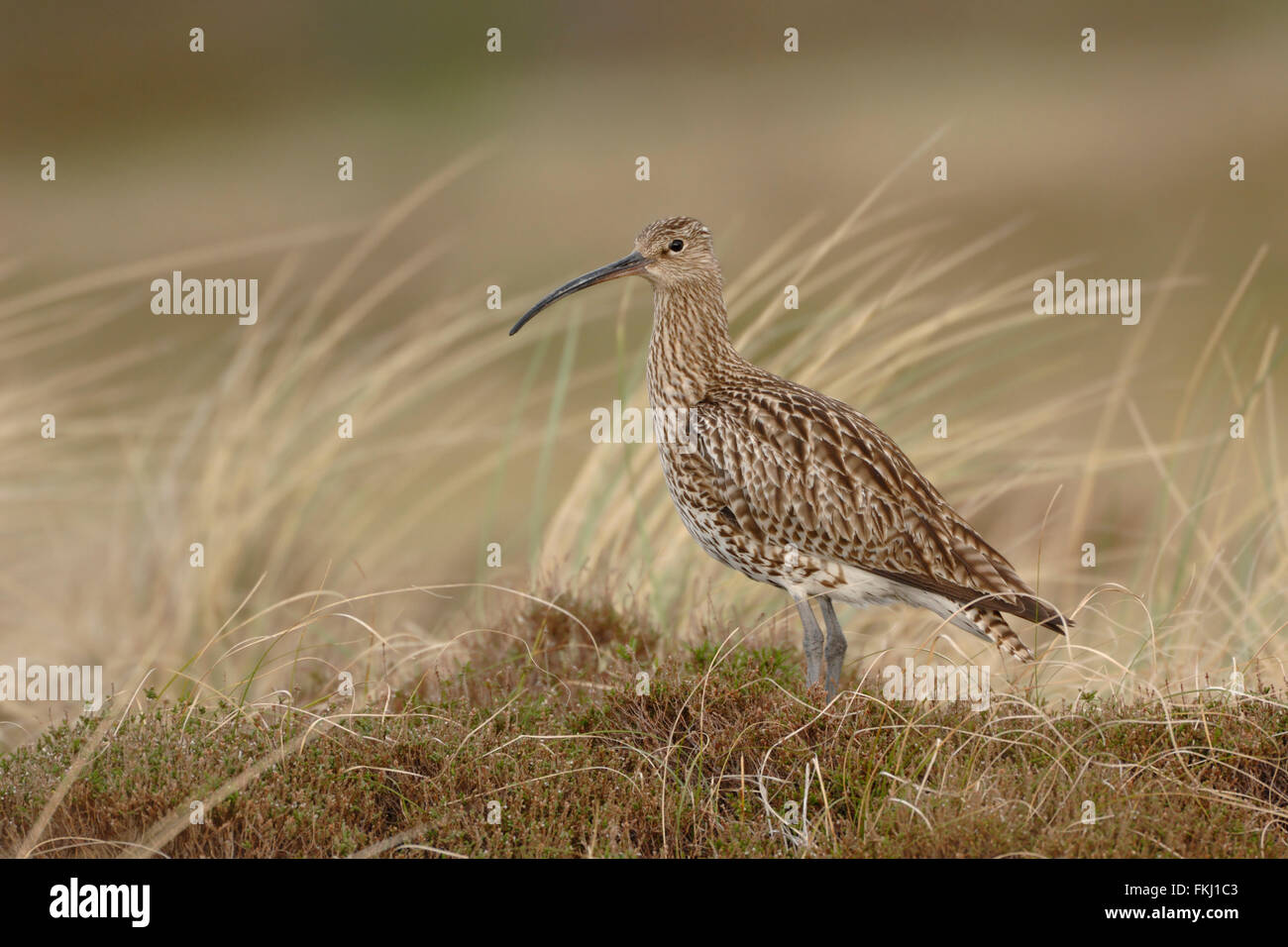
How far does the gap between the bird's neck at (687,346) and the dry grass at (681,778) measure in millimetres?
1833

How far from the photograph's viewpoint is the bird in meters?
7.49

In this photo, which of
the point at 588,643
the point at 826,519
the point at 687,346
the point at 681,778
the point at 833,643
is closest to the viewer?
the point at 681,778

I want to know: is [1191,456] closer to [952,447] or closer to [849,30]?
[952,447]

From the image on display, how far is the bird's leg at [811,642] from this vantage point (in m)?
7.59

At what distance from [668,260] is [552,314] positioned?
5.55 meters

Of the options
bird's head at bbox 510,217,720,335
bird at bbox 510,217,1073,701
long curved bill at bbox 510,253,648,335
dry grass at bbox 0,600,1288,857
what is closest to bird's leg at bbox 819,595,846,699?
bird at bbox 510,217,1073,701

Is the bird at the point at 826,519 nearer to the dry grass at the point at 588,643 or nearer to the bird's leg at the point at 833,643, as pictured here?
the bird's leg at the point at 833,643

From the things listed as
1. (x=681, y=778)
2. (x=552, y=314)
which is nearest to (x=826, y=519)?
(x=681, y=778)

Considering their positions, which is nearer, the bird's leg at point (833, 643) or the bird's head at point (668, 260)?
the bird's leg at point (833, 643)

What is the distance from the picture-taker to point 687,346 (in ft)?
27.5

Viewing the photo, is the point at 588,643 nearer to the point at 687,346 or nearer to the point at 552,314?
the point at 687,346

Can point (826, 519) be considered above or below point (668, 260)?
below

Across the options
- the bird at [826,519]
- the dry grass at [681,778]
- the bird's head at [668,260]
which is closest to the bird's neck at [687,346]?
the bird's head at [668,260]

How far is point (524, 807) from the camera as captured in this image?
20.2ft
